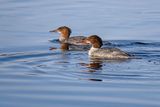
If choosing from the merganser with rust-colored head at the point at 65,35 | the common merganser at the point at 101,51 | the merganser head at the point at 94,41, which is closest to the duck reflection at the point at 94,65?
the common merganser at the point at 101,51

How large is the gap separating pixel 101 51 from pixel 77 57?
115 cm

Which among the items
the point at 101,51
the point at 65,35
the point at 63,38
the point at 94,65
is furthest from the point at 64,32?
the point at 94,65

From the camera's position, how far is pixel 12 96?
12.5m

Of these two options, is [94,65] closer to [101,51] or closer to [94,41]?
[101,51]

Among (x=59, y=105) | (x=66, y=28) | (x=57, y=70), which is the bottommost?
(x=59, y=105)

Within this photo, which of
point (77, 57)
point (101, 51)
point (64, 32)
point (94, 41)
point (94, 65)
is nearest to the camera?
point (94, 65)

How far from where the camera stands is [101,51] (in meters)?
18.8

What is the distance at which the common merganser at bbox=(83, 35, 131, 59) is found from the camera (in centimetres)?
1790

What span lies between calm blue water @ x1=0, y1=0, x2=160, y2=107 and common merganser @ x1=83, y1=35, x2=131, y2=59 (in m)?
0.35
